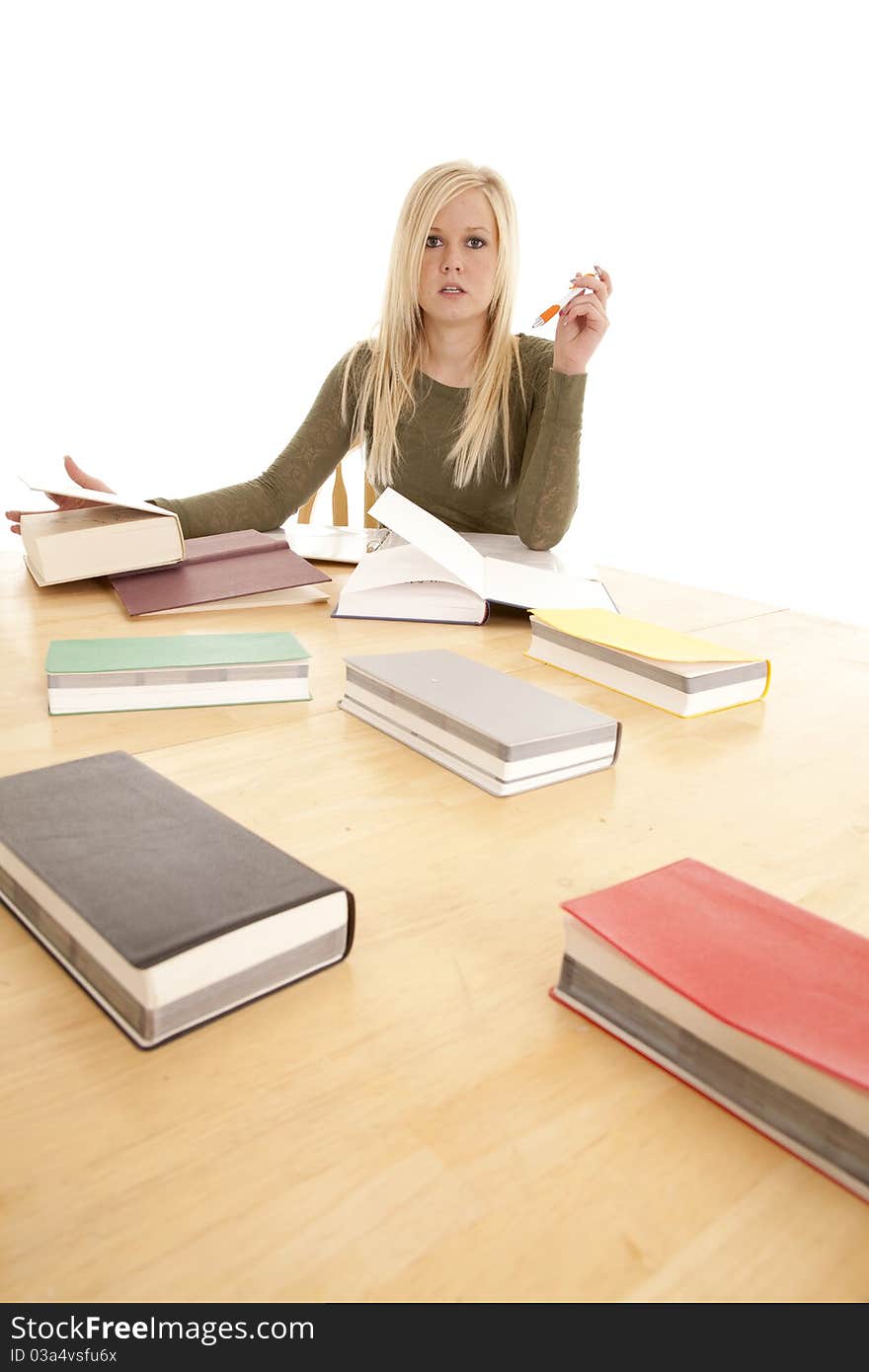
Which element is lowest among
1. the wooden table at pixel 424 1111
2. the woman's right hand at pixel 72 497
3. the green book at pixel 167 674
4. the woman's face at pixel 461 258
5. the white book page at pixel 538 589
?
the wooden table at pixel 424 1111

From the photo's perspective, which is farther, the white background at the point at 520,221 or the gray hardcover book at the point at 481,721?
the white background at the point at 520,221

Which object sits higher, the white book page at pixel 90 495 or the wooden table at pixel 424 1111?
the white book page at pixel 90 495

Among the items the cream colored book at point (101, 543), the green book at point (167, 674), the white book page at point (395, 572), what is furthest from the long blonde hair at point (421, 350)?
the green book at point (167, 674)

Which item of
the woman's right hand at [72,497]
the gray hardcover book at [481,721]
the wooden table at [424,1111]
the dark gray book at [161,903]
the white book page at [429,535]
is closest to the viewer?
the wooden table at [424,1111]

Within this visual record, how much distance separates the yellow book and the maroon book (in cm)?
37

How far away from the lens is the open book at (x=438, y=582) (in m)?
1.25

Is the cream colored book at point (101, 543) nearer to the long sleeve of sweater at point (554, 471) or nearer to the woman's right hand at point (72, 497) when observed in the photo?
the woman's right hand at point (72, 497)

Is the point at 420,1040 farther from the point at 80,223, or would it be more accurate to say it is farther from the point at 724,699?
the point at 80,223

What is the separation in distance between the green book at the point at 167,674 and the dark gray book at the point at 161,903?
0.92 ft

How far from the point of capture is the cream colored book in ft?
4.17

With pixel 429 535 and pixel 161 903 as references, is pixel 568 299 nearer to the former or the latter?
pixel 429 535

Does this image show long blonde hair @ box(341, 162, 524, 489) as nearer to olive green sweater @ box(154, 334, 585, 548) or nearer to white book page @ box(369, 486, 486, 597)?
olive green sweater @ box(154, 334, 585, 548)

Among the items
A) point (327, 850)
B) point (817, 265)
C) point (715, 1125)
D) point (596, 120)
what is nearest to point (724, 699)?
point (327, 850)

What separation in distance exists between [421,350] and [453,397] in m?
0.10
